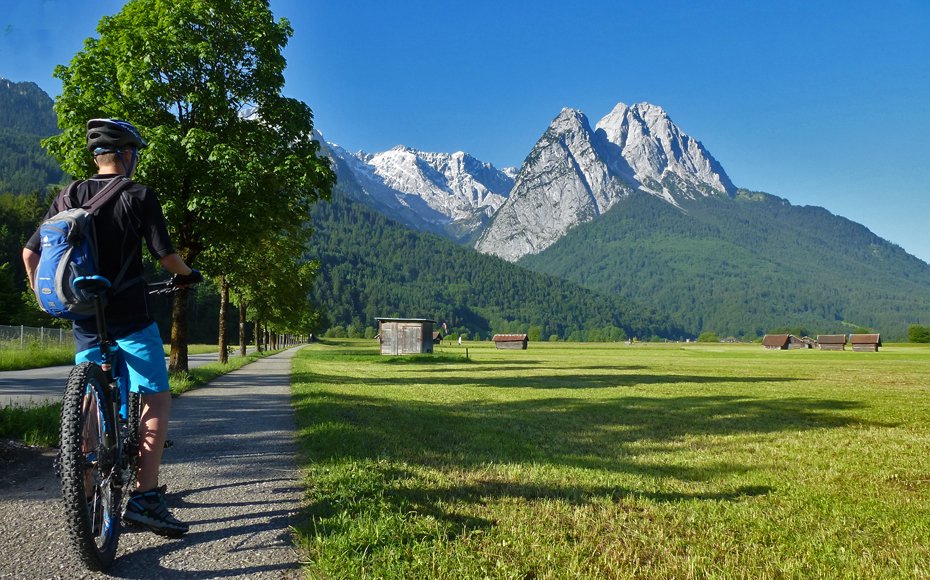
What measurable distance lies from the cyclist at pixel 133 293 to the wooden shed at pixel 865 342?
10592cm

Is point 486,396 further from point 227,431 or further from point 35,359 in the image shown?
point 35,359

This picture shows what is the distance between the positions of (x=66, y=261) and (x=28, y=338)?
92.4 feet

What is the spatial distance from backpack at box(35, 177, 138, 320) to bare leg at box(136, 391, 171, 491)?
740 mm

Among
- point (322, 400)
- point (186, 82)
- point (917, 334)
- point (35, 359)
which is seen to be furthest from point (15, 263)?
point (917, 334)

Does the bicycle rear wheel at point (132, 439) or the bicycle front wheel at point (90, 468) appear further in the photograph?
the bicycle rear wheel at point (132, 439)

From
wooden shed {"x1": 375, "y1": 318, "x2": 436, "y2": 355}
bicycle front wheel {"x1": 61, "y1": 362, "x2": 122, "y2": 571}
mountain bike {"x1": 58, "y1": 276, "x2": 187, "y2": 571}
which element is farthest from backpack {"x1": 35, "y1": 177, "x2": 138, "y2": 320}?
wooden shed {"x1": 375, "y1": 318, "x2": 436, "y2": 355}

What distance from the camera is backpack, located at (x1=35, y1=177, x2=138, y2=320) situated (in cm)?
286

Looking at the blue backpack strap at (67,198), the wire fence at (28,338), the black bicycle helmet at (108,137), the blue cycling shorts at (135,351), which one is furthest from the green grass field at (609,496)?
the wire fence at (28,338)

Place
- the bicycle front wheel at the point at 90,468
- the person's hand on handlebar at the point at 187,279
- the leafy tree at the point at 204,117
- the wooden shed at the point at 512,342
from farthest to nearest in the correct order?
the wooden shed at the point at 512,342
the leafy tree at the point at 204,117
the person's hand on handlebar at the point at 187,279
the bicycle front wheel at the point at 90,468

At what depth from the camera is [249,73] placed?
1593 centimetres

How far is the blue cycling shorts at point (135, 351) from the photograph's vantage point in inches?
125

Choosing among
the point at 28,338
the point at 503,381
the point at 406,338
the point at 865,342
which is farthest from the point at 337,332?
the point at 503,381

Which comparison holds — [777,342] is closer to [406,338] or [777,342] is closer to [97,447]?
[406,338]

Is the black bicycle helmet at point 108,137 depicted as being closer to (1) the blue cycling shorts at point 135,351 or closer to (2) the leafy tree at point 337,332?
(1) the blue cycling shorts at point 135,351
